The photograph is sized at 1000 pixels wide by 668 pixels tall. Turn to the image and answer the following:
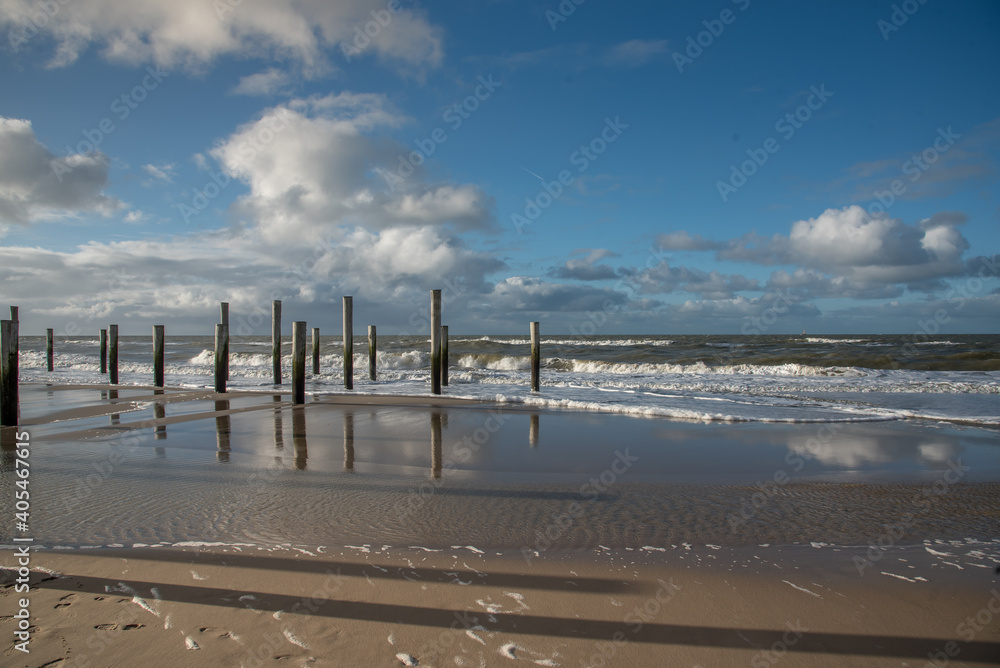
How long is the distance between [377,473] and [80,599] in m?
3.22

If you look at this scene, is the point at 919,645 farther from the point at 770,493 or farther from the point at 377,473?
the point at 377,473

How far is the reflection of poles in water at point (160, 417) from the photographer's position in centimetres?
839

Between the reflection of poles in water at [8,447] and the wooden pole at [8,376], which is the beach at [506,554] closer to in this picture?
the reflection of poles in water at [8,447]

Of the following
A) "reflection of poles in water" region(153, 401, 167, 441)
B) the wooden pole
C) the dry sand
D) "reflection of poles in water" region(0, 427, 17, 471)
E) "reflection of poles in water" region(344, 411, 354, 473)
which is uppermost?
the wooden pole

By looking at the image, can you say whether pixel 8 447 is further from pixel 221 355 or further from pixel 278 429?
pixel 221 355

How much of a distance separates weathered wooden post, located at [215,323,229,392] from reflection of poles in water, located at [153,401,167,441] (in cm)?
243

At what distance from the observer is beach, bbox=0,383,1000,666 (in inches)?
107

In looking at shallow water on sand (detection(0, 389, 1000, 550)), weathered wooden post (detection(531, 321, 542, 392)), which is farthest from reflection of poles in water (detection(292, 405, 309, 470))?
weathered wooden post (detection(531, 321, 542, 392))

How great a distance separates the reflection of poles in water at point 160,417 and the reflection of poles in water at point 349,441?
9.05 feet

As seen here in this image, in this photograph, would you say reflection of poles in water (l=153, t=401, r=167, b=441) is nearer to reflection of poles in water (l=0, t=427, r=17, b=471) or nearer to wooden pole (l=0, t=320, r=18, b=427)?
reflection of poles in water (l=0, t=427, r=17, b=471)

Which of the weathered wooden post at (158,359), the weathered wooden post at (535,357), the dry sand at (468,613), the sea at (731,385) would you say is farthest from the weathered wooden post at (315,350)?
the dry sand at (468,613)

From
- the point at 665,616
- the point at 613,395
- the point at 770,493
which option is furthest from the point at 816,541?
the point at 613,395

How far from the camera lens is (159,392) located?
15750 millimetres

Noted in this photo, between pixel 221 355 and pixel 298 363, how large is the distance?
168 inches
